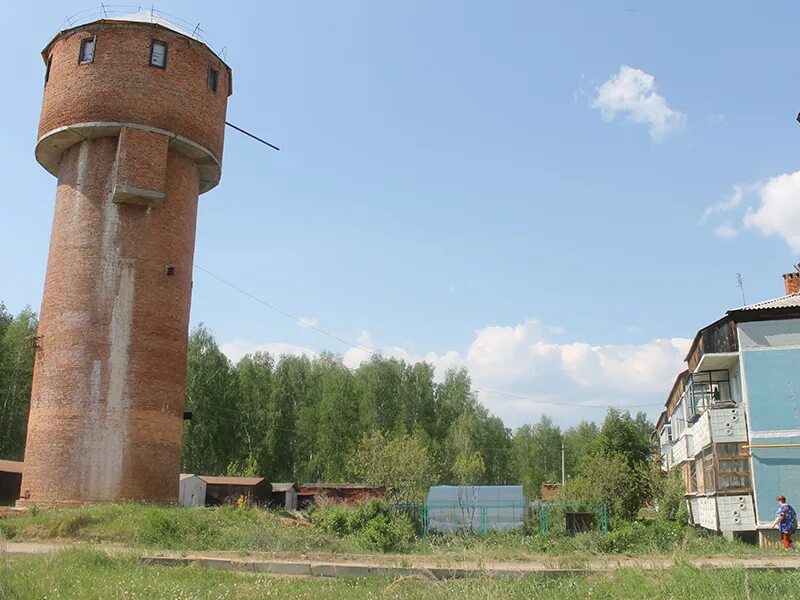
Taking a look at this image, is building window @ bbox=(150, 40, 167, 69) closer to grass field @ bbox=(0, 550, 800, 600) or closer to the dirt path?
the dirt path

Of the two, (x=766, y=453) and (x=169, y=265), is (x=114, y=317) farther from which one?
(x=766, y=453)

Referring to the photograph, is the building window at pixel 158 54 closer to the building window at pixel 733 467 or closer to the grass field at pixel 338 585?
the grass field at pixel 338 585

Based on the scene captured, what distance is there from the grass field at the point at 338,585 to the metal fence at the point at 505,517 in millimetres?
9781

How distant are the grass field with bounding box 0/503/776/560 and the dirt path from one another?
86cm

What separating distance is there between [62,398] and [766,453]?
19.5m

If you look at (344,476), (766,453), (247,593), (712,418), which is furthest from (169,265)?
(344,476)

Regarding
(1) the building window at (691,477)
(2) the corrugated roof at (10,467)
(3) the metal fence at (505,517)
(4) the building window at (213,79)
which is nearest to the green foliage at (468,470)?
(1) the building window at (691,477)

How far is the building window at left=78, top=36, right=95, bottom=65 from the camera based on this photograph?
22.5 meters


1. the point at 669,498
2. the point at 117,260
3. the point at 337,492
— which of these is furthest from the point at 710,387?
the point at 337,492

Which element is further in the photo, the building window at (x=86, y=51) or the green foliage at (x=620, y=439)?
the green foliage at (x=620, y=439)

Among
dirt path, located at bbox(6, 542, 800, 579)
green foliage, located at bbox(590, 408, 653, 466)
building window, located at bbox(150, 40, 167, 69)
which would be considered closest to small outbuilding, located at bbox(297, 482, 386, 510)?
green foliage, located at bbox(590, 408, 653, 466)

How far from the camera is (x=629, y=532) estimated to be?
58.5 feet

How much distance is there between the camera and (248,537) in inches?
645

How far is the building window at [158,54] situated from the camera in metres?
22.6
